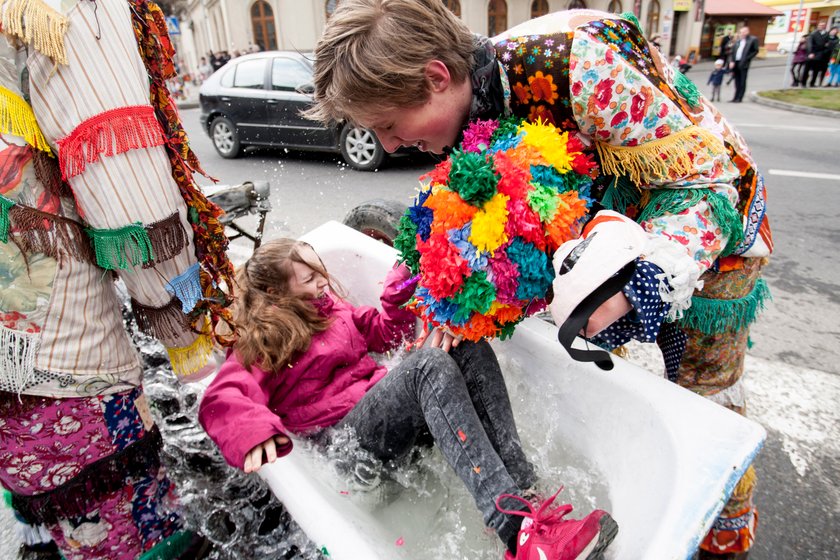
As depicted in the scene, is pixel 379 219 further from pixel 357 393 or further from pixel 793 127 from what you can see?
pixel 793 127

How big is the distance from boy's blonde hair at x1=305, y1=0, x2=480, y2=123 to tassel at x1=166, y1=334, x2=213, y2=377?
0.75 metres

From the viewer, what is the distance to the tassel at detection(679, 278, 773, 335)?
150cm

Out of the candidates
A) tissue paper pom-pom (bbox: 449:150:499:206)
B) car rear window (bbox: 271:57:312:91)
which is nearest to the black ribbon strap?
tissue paper pom-pom (bbox: 449:150:499:206)

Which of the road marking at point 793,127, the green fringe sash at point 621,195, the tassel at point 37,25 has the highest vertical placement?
the tassel at point 37,25

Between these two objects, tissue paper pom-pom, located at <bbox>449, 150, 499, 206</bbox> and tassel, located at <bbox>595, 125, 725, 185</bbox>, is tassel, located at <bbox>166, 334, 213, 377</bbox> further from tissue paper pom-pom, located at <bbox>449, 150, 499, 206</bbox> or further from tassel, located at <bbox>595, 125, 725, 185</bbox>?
tassel, located at <bbox>595, 125, 725, 185</bbox>

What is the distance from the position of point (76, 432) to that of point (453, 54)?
1284 millimetres

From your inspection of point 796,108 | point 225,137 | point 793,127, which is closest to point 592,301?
point 225,137

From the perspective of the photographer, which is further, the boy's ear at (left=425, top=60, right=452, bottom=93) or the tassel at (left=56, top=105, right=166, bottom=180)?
the boy's ear at (left=425, top=60, right=452, bottom=93)

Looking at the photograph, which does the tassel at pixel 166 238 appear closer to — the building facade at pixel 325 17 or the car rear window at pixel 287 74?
the car rear window at pixel 287 74

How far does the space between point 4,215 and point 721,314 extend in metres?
1.73

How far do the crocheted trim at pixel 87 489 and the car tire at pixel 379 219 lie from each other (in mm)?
1695

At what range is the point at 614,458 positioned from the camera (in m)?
1.62

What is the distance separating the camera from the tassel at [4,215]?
3.50 ft

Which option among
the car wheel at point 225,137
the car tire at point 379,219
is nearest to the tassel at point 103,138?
the car tire at point 379,219
